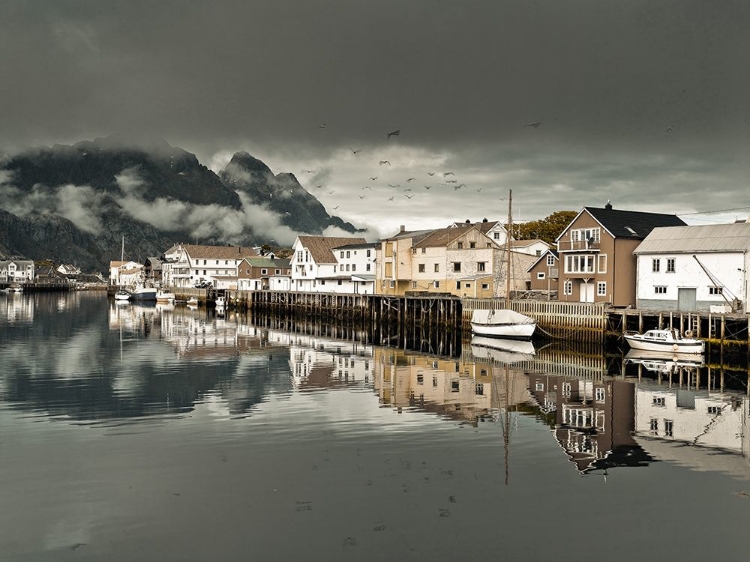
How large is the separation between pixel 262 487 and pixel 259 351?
1413 inches

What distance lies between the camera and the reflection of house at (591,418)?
21.3 meters

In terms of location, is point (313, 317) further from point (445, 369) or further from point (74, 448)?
point (74, 448)

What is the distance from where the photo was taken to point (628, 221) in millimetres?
64000

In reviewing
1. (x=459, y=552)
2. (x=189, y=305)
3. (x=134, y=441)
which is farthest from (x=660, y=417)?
(x=189, y=305)

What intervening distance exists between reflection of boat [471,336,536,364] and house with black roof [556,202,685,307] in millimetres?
9519

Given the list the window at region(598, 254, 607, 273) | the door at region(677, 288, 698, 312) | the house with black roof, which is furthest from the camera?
the window at region(598, 254, 607, 273)

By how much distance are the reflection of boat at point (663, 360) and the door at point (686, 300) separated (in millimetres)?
7747

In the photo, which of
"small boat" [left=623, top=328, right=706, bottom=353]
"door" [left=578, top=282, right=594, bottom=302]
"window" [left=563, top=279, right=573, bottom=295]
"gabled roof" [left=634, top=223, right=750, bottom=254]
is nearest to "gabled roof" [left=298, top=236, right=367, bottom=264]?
"window" [left=563, top=279, right=573, bottom=295]

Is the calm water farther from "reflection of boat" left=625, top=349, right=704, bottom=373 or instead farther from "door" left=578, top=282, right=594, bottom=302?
"door" left=578, top=282, right=594, bottom=302

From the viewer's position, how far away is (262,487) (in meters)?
17.8

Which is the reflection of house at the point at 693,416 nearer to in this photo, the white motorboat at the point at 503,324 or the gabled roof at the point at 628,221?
the white motorboat at the point at 503,324

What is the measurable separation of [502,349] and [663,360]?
39.5 feet

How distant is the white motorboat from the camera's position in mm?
58125

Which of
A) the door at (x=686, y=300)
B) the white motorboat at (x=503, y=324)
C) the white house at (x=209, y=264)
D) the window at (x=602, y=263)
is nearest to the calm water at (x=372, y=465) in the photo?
the door at (x=686, y=300)
